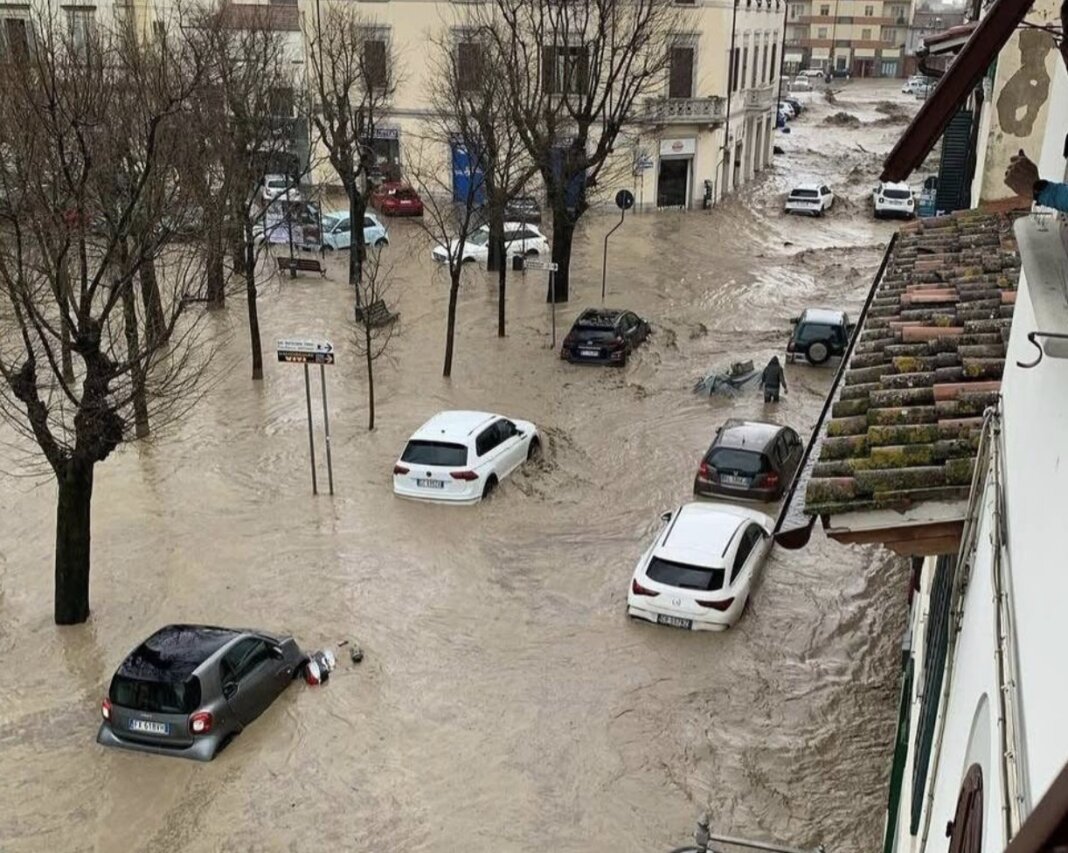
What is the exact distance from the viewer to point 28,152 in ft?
37.7

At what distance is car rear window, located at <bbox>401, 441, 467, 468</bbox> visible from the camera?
50.4ft

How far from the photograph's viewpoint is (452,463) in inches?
605

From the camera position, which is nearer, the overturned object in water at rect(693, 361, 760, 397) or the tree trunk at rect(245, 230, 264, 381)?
the overturned object in water at rect(693, 361, 760, 397)

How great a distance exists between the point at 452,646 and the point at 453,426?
4605mm

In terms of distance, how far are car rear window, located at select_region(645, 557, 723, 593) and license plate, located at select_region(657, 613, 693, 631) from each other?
38 centimetres

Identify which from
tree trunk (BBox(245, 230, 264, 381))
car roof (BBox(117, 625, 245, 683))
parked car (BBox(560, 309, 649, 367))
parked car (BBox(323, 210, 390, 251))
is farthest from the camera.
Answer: parked car (BBox(323, 210, 390, 251))

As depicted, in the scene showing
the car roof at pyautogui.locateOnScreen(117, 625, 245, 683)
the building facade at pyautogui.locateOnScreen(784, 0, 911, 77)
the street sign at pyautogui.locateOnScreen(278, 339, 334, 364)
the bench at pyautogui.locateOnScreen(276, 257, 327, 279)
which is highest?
the building facade at pyautogui.locateOnScreen(784, 0, 911, 77)

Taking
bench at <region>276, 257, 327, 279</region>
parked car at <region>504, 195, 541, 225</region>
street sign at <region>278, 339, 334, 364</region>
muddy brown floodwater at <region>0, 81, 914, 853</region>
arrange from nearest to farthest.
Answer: muddy brown floodwater at <region>0, 81, 914, 853</region>, street sign at <region>278, 339, 334, 364</region>, parked car at <region>504, 195, 541, 225</region>, bench at <region>276, 257, 327, 279</region>

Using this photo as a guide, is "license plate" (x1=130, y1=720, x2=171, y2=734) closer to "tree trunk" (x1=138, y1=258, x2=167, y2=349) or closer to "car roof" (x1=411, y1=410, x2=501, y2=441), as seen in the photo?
"tree trunk" (x1=138, y1=258, x2=167, y2=349)

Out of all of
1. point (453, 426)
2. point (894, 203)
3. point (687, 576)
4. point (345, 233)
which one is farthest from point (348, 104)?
point (687, 576)

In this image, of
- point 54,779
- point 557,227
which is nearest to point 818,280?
point 557,227

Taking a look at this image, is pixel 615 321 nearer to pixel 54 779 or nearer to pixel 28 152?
pixel 28 152

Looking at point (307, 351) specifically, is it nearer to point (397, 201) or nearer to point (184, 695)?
point (184, 695)

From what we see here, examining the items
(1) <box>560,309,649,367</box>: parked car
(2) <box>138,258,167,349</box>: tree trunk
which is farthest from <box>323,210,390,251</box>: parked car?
(2) <box>138,258,167,349</box>: tree trunk
